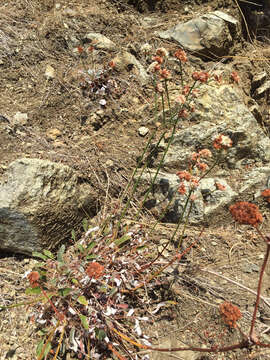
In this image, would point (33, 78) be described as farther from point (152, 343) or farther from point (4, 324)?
point (152, 343)

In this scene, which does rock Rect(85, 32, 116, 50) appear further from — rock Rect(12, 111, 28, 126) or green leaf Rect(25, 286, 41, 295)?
green leaf Rect(25, 286, 41, 295)

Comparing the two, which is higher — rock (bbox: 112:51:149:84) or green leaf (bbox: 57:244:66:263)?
rock (bbox: 112:51:149:84)

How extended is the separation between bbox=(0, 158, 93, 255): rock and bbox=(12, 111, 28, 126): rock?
0.78m

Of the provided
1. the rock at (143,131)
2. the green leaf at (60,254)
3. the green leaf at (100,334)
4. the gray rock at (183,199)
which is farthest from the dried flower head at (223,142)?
the green leaf at (100,334)

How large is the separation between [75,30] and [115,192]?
2.11 meters

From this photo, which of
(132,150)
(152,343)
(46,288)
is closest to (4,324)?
(46,288)

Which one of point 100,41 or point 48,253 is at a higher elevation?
point 100,41

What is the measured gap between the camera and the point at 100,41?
142 inches

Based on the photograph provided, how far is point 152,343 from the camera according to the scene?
2.23 metres

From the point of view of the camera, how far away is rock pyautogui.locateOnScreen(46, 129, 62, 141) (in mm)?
3090

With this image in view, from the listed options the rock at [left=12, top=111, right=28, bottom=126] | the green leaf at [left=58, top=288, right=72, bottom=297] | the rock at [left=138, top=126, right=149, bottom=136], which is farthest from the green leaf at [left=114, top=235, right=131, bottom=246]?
A: the rock at [left=12, top=111, right=28, bottom=126]

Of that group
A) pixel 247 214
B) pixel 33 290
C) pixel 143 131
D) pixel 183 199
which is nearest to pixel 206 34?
pixel 143 131

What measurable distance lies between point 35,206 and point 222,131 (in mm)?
1928

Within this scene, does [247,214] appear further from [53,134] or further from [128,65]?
[128,65]
